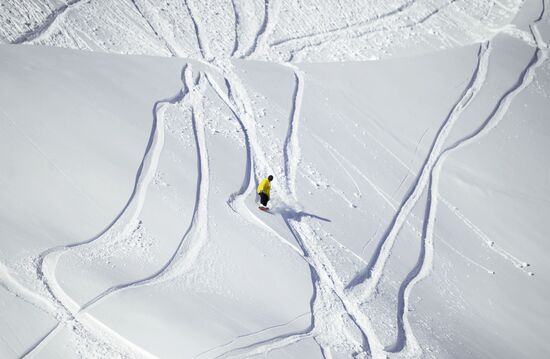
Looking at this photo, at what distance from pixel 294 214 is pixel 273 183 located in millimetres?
1068

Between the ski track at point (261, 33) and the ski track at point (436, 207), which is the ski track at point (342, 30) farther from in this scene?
the ski track at point (436, 207)

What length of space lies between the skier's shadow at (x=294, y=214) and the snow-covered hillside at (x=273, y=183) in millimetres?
32

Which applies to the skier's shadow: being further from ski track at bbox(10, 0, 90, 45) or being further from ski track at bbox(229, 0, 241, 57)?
ski track at bbox(10, 0, 90, 45)

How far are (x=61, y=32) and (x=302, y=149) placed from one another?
7391 millimetres

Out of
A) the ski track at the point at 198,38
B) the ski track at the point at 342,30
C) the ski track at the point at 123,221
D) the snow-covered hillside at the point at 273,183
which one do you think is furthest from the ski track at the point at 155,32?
the ski track at the point at 342,30

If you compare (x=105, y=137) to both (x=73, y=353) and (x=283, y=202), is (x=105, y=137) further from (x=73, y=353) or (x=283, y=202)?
(x=73, y=353)

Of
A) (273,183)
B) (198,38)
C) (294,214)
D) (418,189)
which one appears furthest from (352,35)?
(294,214)

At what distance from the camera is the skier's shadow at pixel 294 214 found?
1230 cm

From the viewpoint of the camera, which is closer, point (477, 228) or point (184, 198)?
point (184, 198)

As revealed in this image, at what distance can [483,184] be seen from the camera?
15.2 m

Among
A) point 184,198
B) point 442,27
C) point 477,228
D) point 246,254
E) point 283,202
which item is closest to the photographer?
point 246,254

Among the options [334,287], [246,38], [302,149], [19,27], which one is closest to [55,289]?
[334,287]

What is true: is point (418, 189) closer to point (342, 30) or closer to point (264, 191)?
point (264, 191)

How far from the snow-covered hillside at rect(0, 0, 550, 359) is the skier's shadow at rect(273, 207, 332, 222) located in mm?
32
